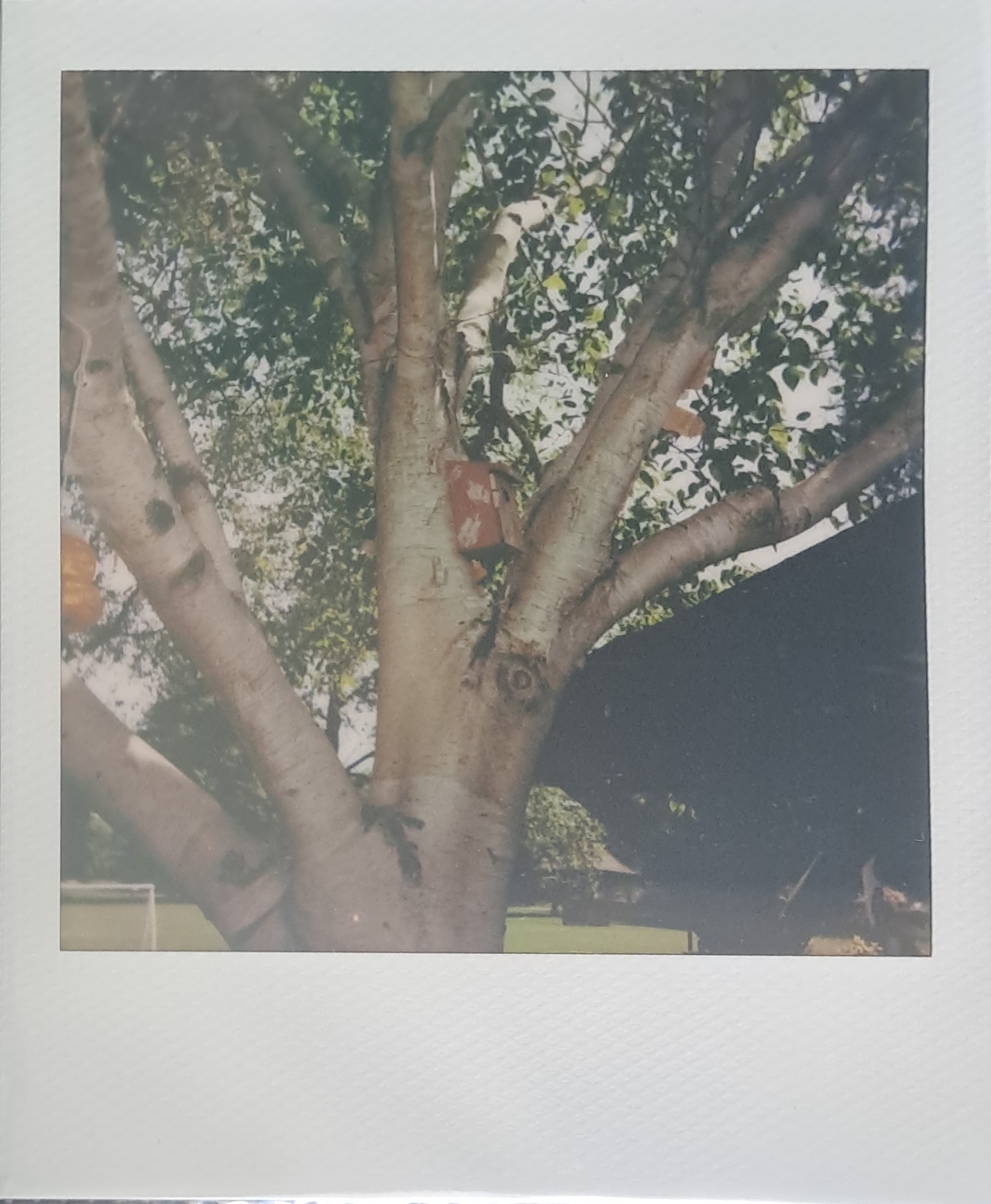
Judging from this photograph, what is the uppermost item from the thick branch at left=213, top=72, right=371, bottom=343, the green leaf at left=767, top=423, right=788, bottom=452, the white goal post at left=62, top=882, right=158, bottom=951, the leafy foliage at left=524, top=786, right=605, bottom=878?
the thick branch at left=213, top=72, right=371, bottom=343

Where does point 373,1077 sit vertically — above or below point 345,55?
below

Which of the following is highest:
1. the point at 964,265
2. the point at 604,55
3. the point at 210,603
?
the point at 604,55

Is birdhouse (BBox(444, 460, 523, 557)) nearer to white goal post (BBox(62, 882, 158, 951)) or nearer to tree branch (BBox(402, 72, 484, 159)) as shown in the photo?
tree branch (BBox(402, 72, 484, 159))

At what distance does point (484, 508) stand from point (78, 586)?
1.60 feet

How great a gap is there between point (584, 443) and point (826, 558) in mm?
311

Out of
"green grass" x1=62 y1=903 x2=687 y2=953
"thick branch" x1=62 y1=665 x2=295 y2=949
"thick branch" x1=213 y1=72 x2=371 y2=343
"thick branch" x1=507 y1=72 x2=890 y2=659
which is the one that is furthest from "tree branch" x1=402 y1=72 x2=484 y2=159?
"green grass" x1=62 y1=903 x2=687 y2=953

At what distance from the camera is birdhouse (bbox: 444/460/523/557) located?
1.02 metres

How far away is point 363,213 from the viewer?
1.04m

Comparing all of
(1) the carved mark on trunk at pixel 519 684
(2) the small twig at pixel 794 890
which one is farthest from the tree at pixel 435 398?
(2) the small twig at pixel 794 890

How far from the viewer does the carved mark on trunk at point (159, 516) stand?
3.40 ft

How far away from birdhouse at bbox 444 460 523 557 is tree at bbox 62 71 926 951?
1 centimetres

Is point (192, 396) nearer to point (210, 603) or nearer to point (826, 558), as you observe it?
point (210, 603)

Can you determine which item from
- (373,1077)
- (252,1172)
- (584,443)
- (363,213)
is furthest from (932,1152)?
(363,213)

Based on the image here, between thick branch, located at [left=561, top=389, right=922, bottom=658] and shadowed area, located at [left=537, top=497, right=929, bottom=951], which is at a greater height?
thick branch, located at [left=561, top=389, right=922, bottom=658]
